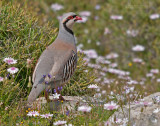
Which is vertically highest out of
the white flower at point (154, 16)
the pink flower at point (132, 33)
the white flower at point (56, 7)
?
the white flower at point (56, 7)

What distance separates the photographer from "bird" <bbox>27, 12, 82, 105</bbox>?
5.51 meters

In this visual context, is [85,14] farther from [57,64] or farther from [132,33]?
[57,64]

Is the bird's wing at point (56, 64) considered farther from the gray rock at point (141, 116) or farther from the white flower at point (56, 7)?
the white flower at point (56, 7)

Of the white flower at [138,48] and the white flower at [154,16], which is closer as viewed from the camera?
the white flower at [154,16]

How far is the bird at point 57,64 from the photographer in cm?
551

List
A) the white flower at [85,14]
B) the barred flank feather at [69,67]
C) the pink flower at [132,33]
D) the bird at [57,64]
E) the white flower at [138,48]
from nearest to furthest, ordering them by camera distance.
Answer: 1. the bird at [57,64]
2. the barred flank feather at [69,67]
3. the white flower at [138,48]
4. the pink flower at [132,33]
5. the white flower at [85,14]

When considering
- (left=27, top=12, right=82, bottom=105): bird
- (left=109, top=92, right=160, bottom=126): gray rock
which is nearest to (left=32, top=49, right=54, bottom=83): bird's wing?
(left=27, top=12, right=82, bottom=105): bird

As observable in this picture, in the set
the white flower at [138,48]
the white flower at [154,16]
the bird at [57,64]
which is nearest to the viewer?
the bird at [57,64]

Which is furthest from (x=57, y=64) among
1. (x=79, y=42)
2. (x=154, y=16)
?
(x=79, y=42)

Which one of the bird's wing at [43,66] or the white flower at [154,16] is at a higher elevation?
the white flower at [154,16]

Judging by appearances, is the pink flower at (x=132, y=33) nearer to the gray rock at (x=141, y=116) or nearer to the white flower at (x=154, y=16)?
the white flower at (x=154, y=16)

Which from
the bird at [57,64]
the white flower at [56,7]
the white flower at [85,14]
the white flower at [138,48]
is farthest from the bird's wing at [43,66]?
the white flower at [85,14]

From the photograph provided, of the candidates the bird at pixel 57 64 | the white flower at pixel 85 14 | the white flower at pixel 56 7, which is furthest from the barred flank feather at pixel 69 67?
the white flower at pixel 85 14

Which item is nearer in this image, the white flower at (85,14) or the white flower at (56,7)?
the white flower at (56,7)
